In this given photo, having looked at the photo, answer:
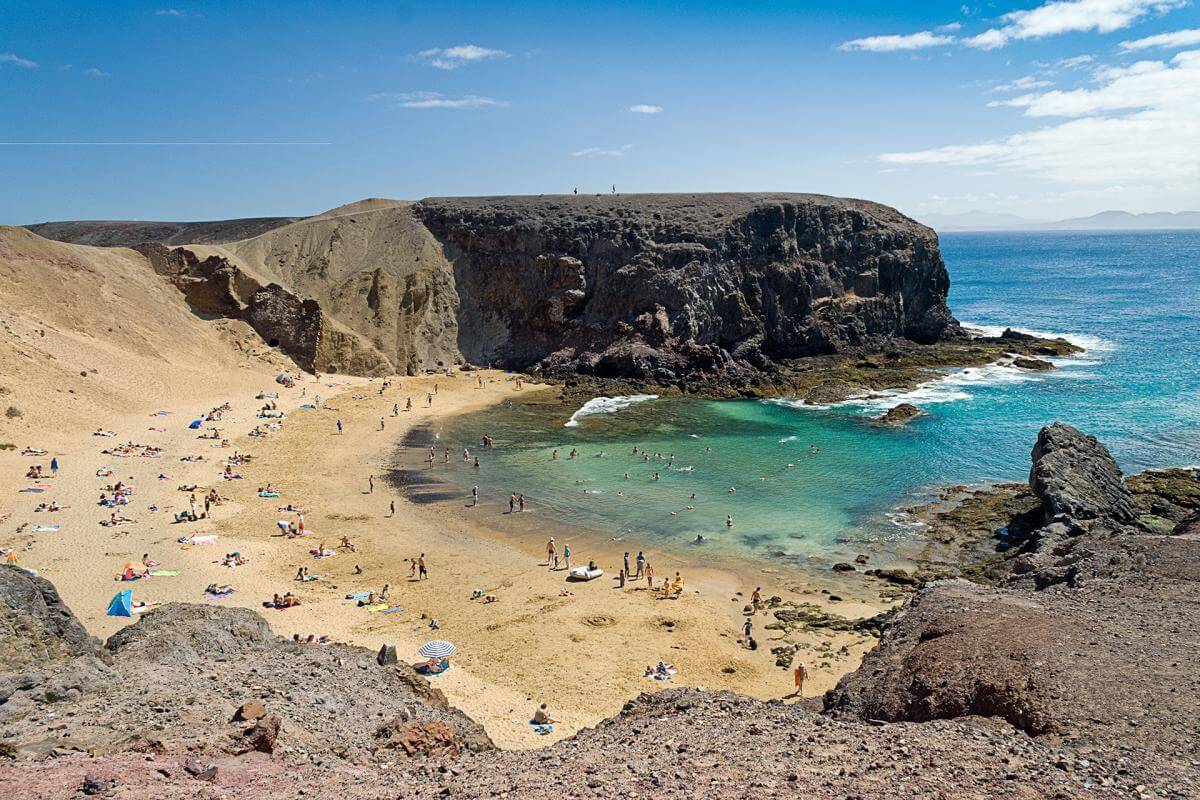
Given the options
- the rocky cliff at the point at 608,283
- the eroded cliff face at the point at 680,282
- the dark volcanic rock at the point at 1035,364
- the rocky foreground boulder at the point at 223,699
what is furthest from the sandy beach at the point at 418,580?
the dark volcanic rock at the point at 1035,364

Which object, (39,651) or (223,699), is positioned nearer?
(223,699)

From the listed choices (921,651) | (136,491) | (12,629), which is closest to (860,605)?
(921,651)

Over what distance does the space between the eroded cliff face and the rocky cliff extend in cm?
13

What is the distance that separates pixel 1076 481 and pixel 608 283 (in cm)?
3868

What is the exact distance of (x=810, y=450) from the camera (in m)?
39.8

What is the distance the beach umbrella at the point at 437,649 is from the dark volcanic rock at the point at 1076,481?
20.9 meters

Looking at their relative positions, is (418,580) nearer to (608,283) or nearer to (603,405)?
(603,405)

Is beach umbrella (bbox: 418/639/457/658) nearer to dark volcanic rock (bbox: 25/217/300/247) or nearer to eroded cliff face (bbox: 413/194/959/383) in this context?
eroded cliff face (bbox: 413/194/959/383)

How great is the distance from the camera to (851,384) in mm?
53938

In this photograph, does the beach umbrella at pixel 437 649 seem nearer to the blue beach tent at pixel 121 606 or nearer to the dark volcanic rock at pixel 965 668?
the blue beach tent at pixel 121 606

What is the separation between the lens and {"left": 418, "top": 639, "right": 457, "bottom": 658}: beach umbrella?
19.0m

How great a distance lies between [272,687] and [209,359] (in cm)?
4374

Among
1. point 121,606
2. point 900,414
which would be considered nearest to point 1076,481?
point 900,414

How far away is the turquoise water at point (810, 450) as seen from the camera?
30609 millimetres
